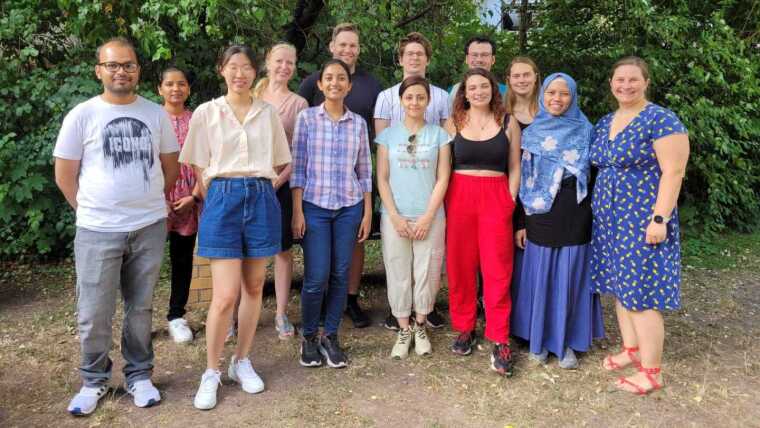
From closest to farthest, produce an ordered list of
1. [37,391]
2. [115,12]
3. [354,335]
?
[37,391] < [354,335] < [115,12]

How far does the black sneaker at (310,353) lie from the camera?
11.9ft

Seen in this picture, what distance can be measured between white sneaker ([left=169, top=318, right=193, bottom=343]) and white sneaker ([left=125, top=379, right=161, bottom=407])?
0.72 metres

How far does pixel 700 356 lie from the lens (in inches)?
153

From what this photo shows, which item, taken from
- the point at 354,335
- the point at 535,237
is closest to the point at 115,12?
the point at 354,335

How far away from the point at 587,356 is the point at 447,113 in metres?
1.80

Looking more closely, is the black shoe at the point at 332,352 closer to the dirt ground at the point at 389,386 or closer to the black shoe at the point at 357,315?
the dirt ground at the point at 389,386

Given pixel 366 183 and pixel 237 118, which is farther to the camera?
pixel 366 183

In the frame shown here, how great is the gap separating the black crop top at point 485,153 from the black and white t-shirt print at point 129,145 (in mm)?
1718

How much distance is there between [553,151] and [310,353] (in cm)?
185

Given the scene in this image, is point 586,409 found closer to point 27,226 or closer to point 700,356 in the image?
point 700,356

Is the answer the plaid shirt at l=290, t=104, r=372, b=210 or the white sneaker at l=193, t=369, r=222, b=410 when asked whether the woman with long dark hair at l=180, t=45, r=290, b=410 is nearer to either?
the white sneaker at l=193, t=369, r=222, b=410

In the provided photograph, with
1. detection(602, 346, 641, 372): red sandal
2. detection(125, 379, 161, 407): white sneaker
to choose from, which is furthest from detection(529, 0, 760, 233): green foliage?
detection(125, 379, 161, 407): white sneaker

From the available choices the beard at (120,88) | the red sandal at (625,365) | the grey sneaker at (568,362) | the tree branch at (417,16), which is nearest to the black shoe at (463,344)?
the grey sneaker at (568,362)

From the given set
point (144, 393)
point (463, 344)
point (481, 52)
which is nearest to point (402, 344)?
point (463, 344)
